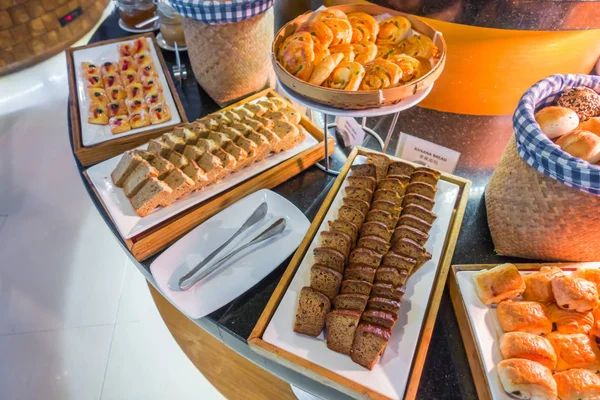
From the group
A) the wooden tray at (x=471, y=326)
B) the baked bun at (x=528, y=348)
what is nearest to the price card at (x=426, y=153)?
the wooden tray at (x=471, y=326)

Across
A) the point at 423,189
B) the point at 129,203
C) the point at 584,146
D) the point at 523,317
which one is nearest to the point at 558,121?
the point at 584,146

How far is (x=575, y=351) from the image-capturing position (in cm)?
107

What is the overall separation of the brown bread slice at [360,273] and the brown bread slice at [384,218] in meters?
0.18

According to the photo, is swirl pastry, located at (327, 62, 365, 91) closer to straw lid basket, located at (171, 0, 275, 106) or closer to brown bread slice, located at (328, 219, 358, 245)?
brown bread slice, located at (328, 219, 358, 245)

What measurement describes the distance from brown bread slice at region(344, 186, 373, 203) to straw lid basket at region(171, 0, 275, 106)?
32.3 inches

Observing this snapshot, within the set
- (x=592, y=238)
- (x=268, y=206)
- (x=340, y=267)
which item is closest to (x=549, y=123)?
(x=592, y=238)

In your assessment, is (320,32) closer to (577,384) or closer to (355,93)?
(355,93)

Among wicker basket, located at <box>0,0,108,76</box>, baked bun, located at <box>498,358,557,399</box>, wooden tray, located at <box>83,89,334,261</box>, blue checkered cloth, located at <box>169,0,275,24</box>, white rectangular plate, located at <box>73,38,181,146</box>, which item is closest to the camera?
baked bun, located at <box>498,358,557,399</box>

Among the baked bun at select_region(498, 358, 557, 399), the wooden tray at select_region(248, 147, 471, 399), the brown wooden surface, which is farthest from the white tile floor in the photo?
the baked bun at select_region(498, 358, 557, 399)

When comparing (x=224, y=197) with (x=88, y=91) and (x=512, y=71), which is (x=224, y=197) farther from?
(x=512, y=71)

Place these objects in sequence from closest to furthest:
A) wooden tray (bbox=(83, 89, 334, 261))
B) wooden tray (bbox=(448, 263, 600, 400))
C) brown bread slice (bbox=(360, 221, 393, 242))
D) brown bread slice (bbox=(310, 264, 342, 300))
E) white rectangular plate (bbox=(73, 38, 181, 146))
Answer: wooden tray (bbox=(448, 263, 600, 400)), brown bread slice (bbox=(310, 264, 342, 300)), brown bread slice (bbox=(360, 221, 393, 242)), wooden tray (bbox=(83, 89, 334, 261)), white rectangular plate (bbox=(73, 38, 181, 146))

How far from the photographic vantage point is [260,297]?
52.4 inches

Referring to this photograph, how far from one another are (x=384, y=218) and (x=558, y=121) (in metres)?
0.57

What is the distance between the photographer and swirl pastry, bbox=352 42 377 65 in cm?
141
